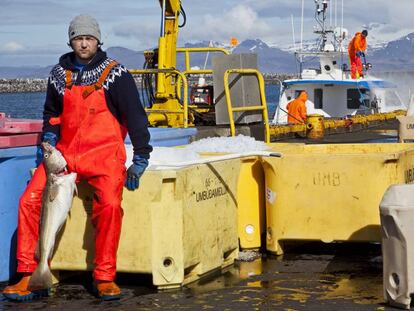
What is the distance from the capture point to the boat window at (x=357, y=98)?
3038 centimetres

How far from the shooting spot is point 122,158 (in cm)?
611

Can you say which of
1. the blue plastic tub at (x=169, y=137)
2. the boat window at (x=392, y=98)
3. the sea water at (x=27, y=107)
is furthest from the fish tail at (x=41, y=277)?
the boat window at (x=392, y=98)

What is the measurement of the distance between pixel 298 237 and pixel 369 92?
78.6 feet

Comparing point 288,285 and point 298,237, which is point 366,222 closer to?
point 298,237

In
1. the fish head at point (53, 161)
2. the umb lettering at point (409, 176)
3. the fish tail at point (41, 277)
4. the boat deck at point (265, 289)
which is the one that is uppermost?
the fish head at point (53, 161)

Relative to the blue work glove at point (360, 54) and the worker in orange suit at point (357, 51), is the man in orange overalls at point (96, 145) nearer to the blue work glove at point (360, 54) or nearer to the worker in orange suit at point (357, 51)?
the worker in orange suit at point (357, 51)

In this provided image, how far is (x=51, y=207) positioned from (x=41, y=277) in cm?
48

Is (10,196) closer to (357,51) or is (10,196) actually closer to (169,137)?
(169,137)

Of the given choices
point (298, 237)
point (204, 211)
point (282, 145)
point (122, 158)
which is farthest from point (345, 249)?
point (122, 158)

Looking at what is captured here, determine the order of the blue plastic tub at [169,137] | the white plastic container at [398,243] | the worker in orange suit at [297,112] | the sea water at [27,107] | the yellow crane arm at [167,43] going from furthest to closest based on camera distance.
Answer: the sea water at [27,107] < the worker in orange suit at [297,112] < the yellow crane arm at [167,43] < the blue plastic tub at [169,137] < the white plastic container at [398,243]

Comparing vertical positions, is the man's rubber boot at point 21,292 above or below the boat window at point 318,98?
below

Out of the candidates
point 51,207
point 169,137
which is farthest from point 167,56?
point 51,207

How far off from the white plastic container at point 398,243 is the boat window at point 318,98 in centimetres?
2547

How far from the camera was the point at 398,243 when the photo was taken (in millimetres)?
5512
